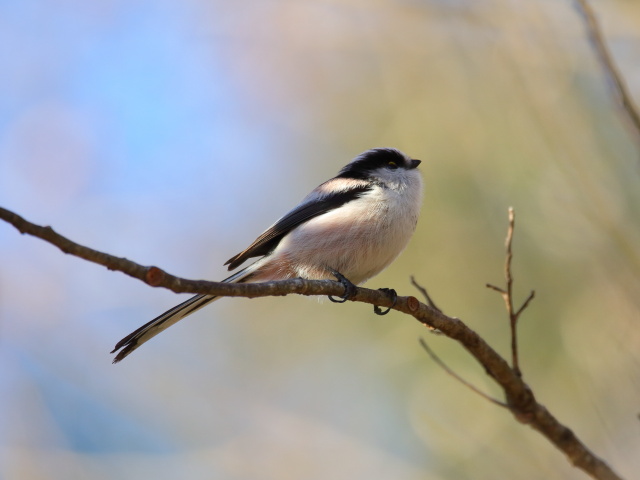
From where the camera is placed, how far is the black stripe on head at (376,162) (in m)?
4.58

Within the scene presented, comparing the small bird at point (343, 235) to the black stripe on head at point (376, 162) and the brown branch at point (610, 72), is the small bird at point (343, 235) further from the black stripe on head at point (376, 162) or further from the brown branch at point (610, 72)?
the brown branch at point (610, 72)

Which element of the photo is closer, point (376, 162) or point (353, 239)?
point (353, 239)

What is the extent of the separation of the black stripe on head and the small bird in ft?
0.56

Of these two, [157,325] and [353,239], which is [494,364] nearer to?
[353,239]

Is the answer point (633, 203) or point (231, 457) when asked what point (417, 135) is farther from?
point (231, 457)

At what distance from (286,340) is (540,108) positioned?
4.29m

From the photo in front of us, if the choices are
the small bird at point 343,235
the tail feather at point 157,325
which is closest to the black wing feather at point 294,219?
the small bird at point 343,235

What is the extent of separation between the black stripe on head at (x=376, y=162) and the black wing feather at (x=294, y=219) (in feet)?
0.92

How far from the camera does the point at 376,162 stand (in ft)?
15.1

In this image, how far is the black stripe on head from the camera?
4.58 m

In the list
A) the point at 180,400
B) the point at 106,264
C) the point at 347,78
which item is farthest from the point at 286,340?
the point at 106,264

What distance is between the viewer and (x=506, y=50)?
5.33 m

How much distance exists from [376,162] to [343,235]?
829 mm

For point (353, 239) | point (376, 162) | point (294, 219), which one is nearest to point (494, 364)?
point (353, 239)
